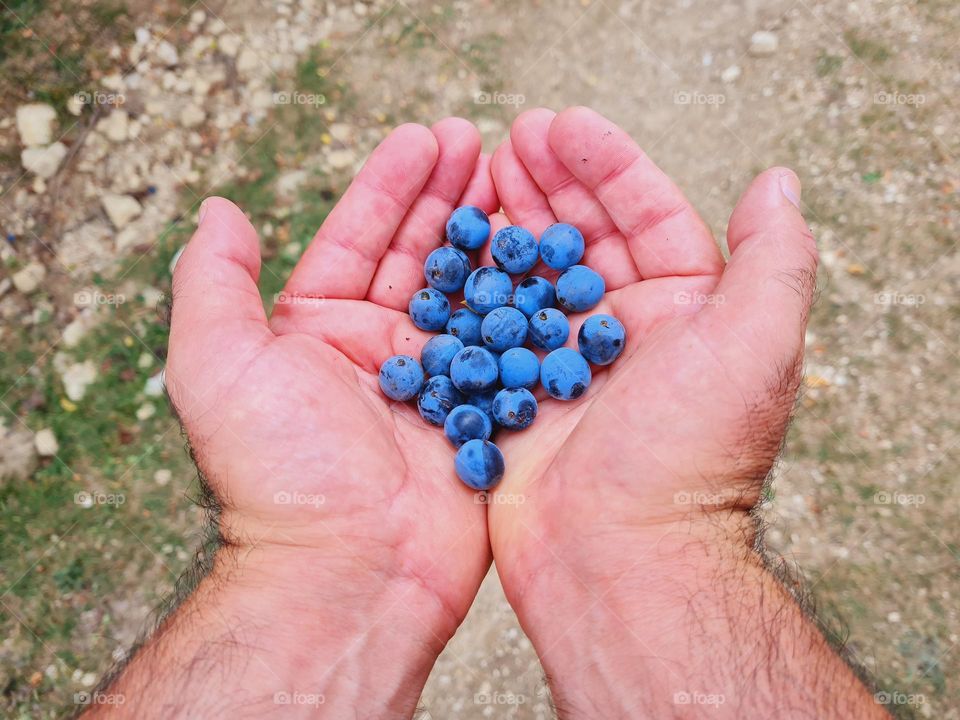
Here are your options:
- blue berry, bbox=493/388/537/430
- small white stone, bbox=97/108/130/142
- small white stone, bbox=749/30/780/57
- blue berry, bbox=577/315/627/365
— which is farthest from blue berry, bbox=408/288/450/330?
small white stone, bbox=749/30/780/57

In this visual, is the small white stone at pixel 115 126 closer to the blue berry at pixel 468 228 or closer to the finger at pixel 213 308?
the finger at pixel 213 308

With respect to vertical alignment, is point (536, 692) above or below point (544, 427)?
below

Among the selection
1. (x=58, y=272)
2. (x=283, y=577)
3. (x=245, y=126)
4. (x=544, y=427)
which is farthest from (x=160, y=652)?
(x=245, y=126)

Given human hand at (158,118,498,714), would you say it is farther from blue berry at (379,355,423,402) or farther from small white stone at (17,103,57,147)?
small white stone at (17,103,57,147)

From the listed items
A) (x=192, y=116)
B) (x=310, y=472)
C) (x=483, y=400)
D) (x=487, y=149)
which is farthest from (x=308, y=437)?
(x=192, y=116)

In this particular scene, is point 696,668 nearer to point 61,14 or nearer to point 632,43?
point 632,43

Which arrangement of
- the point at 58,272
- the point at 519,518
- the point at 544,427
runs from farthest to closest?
the point at 58,272, the point at 544,427, the point at 519,518
